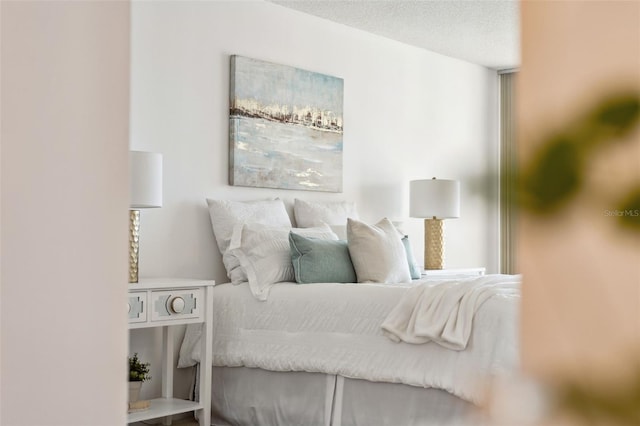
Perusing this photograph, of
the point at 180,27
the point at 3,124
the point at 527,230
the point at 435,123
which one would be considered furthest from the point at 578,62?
the point at 435,123

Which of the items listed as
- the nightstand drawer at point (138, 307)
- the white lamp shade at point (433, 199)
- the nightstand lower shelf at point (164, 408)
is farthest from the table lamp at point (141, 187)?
the white lamp shade at point (433, 199)

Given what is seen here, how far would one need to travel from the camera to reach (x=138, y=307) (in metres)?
3.94

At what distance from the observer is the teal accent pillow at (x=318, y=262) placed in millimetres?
4387

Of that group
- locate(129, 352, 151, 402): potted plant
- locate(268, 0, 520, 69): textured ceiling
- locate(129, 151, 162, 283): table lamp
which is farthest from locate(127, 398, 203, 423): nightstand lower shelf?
locate(268, 0, 520, 69): textured ceiling

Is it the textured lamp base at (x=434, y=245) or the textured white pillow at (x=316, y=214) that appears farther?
the textured lamp base at (x=434, y=245)

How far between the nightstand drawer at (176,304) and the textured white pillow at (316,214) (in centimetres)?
113

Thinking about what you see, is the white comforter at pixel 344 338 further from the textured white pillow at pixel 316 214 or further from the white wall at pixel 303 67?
the textured white pillow at pixel 316 214

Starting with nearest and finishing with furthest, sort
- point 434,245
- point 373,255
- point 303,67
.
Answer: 1. point 373,255
2. point 303,67
3. point 434,245

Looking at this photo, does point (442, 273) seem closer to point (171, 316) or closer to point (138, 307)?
point (171, 316)

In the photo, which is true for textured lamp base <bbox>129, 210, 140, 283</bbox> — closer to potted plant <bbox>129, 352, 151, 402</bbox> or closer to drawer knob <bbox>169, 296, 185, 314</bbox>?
drawer knob <bbox>169, 296, 185, 314</bbox>

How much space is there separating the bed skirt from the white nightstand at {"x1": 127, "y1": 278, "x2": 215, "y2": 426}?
7.4 inches

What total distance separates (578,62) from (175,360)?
4359 mm

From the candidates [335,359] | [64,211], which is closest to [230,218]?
[335,359]

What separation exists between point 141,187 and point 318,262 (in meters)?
1.01
